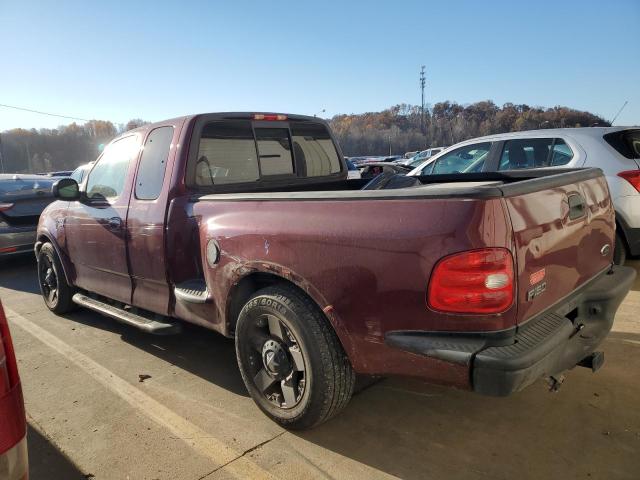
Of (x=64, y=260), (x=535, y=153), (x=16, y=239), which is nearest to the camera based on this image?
(x=64, y=260)

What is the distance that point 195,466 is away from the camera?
258 cm

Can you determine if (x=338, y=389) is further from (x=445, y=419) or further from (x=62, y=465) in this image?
(x=62, y=465)

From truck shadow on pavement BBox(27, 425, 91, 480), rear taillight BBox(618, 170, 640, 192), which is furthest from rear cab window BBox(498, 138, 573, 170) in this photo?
truck shadow on pavement BBox(27, 425, 91, 480)

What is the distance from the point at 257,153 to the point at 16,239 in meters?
5.30

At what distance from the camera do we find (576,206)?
8.46 ft

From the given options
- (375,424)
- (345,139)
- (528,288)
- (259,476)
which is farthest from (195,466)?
(345,139)

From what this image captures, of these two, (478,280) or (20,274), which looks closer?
(478,280)

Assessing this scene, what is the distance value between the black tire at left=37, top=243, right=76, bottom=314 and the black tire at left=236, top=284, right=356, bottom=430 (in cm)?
298

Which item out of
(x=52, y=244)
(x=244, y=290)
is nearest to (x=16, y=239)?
(x=52, y=244)

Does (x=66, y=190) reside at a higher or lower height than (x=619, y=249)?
higher

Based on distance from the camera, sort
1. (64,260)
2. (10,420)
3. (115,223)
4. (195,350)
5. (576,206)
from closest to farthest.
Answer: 1. (10,420)
2. (576,206)
3. (115,223)
4. (195,350)
5. (64,260)

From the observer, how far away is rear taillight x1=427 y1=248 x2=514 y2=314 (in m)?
2.00

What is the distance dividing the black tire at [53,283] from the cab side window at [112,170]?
1054mm

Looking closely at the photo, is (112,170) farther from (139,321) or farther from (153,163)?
(139,321)
